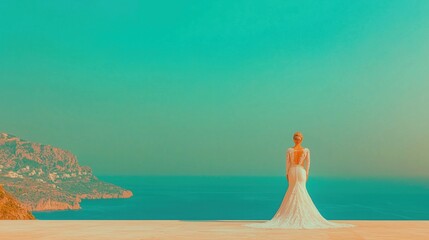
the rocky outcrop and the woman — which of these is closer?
the woman

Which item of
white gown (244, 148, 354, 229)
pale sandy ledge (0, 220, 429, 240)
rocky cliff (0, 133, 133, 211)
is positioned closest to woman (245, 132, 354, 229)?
white gown (244, 148, 354, 229)

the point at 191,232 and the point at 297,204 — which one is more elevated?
the point at 297,204

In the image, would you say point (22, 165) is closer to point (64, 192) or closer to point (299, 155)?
point (64, 192)

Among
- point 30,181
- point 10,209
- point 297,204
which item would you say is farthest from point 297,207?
point 30,181

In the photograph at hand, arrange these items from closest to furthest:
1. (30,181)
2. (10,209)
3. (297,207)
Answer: (297,207), (10,209), (30,181)

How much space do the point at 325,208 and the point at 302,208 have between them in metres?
156

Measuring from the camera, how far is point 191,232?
14172 mm

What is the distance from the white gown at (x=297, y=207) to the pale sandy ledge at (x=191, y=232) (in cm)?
72

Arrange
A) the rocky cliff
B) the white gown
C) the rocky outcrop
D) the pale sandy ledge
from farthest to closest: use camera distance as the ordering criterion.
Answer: the rocky cliff < the rocky outcrop < the white gown < the pale sandy ledge

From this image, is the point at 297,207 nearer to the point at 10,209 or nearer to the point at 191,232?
the point at 191,232

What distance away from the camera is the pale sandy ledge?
13.1 metres

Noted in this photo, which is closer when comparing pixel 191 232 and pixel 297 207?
pixel 191 232

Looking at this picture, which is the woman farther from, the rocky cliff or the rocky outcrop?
the rocky cliff

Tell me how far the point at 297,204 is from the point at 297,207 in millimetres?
97
